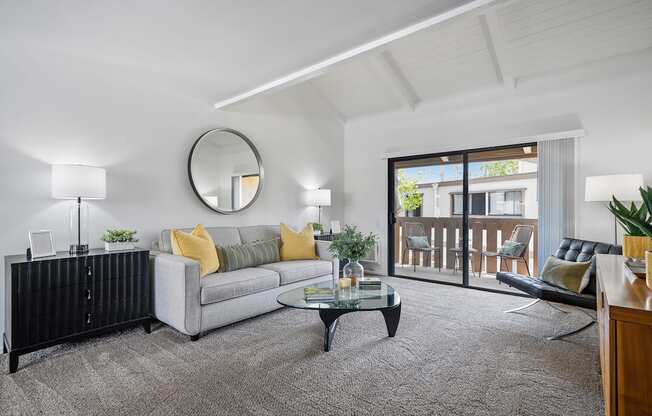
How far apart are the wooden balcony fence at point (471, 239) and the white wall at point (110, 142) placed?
218cm

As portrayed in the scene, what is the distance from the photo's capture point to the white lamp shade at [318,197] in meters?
4.82

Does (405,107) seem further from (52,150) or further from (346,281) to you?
(52,150)

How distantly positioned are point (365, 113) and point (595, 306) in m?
→ 3.98

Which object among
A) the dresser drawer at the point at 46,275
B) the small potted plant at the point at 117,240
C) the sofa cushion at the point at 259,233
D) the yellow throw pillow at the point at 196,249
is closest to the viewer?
the dresser drawer at the point at 46,275

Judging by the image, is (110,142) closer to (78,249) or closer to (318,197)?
(78,249)

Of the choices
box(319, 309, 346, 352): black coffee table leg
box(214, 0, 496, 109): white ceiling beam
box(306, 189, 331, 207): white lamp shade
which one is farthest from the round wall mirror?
box(319, 309, 346, 352): black coffee table leg

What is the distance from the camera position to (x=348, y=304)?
239cm

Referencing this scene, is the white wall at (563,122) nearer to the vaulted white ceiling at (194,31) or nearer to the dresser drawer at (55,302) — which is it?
the vaulted white ceiling at (194,31)

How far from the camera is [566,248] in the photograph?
332 cm

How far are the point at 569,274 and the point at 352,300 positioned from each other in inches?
78.5

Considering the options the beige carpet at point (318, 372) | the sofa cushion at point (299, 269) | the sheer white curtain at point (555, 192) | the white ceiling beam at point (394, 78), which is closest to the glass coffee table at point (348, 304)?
the beige carpet at point (318, 372)

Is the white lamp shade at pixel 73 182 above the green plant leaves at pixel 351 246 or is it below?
above

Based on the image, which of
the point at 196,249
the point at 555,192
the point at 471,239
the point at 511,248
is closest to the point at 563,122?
the point at 555,192

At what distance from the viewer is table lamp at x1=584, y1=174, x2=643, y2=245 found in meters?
2.91
